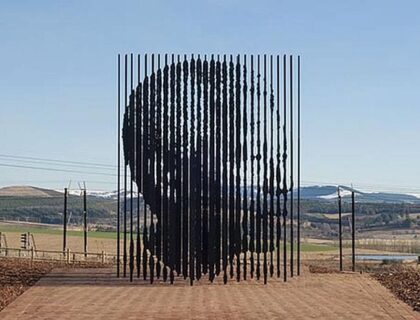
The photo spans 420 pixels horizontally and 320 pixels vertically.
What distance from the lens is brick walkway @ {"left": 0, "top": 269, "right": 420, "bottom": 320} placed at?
13.2 metres

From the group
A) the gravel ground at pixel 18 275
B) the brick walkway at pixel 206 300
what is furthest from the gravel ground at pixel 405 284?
the gravel ground at pixel 18 275

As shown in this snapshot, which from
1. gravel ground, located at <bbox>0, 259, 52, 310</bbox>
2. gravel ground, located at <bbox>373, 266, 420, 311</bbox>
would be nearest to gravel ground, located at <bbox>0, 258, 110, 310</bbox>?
gravel ground, located at <bbox>0, 259, 52, 310</bbox>

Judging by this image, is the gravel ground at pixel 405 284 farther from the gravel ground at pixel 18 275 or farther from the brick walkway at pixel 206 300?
the gravel ground at pixel 18 275

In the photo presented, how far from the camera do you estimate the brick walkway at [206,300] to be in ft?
43.2

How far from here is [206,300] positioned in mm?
14930

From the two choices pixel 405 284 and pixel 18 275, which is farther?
pixel 18 275

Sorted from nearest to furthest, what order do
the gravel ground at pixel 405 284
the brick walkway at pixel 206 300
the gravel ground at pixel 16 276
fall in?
the brick walkway at pixel 206 300, the gravel ground at pixel 405 284, the gravel ground at pixel 16 276

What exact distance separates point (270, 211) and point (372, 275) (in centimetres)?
370

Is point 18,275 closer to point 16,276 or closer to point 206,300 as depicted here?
point 16,276

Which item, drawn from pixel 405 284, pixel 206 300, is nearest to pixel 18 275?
pixel 206 300

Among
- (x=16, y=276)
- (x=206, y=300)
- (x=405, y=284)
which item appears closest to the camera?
(x=206, y=300)

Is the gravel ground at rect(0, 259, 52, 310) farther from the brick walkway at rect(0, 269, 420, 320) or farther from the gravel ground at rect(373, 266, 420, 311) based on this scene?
the gravel ground at rect(373, 266, 420, 311)

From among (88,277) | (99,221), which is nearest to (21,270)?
(88,277)

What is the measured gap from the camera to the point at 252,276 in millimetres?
18531
